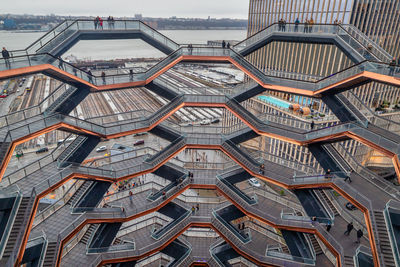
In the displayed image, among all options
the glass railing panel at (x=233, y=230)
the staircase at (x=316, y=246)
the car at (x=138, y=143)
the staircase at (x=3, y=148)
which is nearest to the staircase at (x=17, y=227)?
the staircase at (x=3, y=148)

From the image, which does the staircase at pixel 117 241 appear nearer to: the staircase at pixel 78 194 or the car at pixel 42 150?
the staircase at pixel 78 194

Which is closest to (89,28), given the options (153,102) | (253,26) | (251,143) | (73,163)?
(73,163)

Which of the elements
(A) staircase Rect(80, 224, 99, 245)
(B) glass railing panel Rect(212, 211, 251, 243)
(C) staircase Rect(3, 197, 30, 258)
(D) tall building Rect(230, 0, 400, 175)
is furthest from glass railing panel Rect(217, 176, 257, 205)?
(D) tall building Rect(230, 0, 400, 175)

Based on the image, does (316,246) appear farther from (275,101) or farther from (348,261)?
(275,101)

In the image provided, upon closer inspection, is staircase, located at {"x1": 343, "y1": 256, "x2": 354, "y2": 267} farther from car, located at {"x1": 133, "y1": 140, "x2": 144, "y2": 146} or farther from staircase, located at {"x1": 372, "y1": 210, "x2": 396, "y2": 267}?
car, located at {"x1": 133, "y1": 140, "x2": 144, "y2": 146}

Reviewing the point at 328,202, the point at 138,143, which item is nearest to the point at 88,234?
the point at 328,202

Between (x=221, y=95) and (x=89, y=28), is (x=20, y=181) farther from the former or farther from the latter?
(x=221, y=95)
